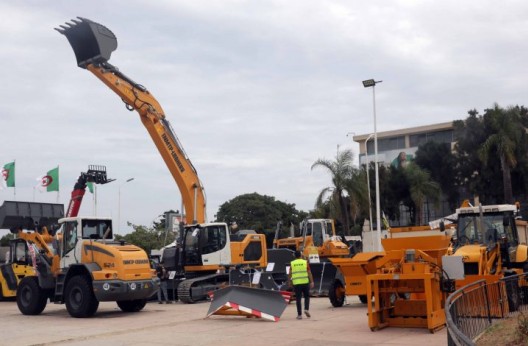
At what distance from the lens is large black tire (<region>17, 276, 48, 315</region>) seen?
1905cm

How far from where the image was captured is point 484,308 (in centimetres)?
1245

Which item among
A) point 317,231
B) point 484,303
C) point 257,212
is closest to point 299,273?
point 484,303

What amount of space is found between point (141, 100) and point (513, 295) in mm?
14153

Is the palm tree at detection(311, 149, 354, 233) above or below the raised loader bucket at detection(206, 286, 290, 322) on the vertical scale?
above

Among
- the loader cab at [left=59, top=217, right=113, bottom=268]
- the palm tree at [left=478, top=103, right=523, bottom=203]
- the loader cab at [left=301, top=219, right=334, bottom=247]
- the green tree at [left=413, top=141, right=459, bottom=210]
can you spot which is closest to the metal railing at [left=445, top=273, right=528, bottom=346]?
the loader cab at [left=59, top=217, right=113, bottom=268]

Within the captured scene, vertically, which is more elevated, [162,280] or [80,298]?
[162,280]

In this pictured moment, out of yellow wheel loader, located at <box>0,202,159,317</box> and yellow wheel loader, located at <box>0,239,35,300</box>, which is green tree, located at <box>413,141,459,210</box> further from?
yellow wheel loader, located at <box>0,202,159,317</box>

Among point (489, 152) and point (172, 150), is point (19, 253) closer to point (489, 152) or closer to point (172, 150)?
point (172, 150)

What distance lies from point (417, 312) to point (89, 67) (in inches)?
545

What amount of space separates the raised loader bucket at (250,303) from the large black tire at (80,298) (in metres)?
3.71

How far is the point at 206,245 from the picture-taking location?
890 inches

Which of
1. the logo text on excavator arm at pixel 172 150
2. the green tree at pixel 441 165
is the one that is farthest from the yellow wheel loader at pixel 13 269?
the green tree at pixel 441 165

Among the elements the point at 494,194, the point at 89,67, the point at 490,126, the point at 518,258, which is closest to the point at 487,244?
the point at 518,258

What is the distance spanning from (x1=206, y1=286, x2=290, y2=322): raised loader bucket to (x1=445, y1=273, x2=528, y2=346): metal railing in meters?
5.15
